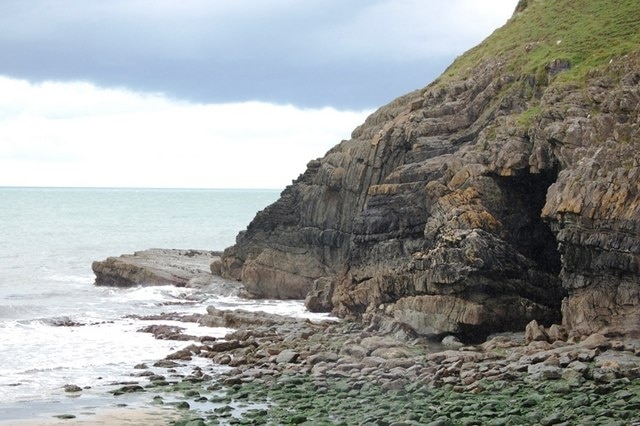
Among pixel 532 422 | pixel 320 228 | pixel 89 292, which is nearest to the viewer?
pixel 532 422

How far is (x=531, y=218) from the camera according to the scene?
46.7 metres

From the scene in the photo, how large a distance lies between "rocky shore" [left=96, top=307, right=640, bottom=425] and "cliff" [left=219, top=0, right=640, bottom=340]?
2441 millimetres

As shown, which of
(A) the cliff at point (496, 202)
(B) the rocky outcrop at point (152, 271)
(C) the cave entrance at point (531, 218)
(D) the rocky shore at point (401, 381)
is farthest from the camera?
(B) the rocky outcrop at point (152, 271)

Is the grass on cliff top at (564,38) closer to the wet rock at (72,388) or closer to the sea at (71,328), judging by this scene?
the sea at (71,328)

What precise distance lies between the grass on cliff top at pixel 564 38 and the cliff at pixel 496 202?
0.20 meters

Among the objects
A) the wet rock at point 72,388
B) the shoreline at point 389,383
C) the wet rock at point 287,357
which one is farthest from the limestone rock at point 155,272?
the wet rock at point 72,388

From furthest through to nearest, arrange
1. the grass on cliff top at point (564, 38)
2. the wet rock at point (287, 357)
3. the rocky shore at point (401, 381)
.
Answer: the grass on cliff top at point (564, 38)
the wet rock at point (287, 357)
the rocky shore at point (401, 381)

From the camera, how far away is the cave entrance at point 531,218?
46.2 m

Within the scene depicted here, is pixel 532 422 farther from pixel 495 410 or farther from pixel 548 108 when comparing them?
pixel 548 108

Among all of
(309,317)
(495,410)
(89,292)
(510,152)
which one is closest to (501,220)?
(510,152)

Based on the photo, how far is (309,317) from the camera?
54.8 metres

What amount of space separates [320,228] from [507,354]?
29.8 meters

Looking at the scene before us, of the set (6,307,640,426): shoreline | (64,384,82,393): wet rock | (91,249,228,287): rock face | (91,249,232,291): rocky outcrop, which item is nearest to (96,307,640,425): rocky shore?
(6,307,640,426): shoreline

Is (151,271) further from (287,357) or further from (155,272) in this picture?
(287,357)
